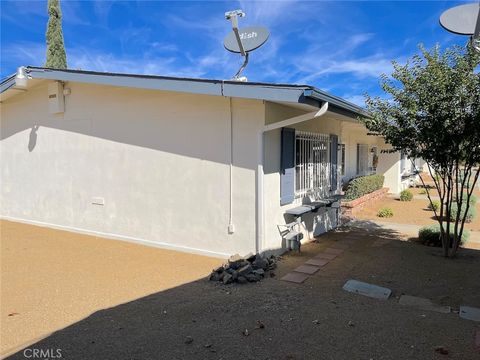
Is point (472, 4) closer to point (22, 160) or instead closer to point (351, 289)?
point (351, 289)

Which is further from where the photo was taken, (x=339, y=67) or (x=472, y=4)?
(x=339, y=67)

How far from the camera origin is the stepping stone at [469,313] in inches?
161

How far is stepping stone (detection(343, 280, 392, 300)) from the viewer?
4728 millimetres

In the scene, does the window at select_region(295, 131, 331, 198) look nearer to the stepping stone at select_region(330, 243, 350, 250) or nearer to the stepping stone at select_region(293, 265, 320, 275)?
the stepping stone at select_region(330, 243, 350, 250)

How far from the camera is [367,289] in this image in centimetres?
490

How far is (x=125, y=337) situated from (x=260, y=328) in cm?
133

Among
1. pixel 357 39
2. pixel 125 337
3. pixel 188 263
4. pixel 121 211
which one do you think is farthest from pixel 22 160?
pixel 357 39

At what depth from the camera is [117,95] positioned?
7.94 metres

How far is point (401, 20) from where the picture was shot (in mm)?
10961

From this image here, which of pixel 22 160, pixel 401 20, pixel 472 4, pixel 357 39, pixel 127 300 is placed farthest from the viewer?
pixel 357 39

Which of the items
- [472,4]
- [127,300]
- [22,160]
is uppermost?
[472,4]

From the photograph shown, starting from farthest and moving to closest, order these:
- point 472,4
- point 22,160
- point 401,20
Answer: point 401,20 < point 22,160 < point 472,4

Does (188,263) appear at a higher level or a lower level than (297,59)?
lower

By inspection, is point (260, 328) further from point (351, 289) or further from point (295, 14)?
point (295, 14)
